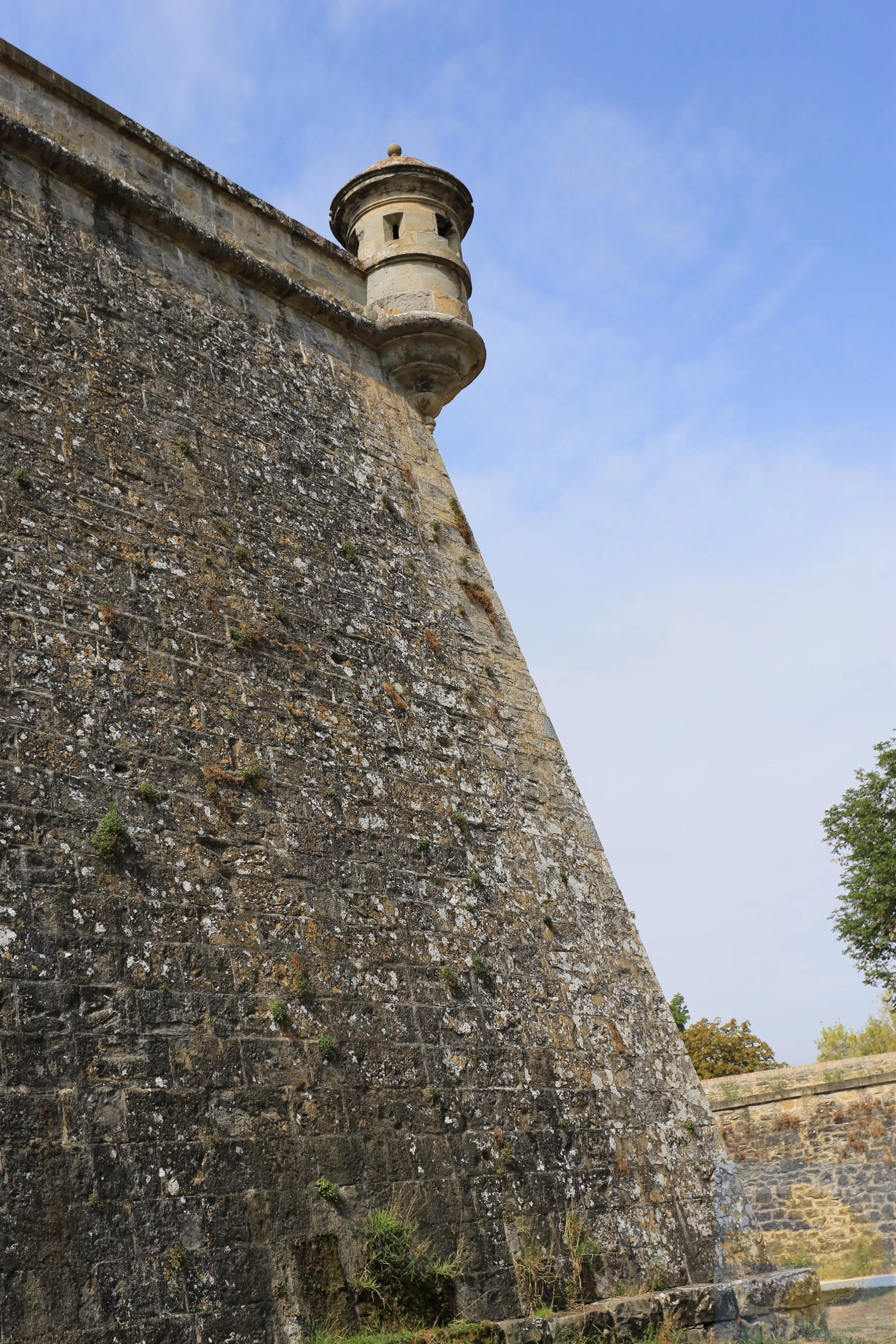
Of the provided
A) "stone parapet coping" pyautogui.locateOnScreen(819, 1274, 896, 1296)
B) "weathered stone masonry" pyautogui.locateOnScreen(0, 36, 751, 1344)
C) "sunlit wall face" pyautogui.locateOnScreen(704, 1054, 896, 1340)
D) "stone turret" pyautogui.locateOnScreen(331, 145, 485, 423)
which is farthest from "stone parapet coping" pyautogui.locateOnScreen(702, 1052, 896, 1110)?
"stone turret" pyautogui.locateOnScreen(331, 145, 485, 423)

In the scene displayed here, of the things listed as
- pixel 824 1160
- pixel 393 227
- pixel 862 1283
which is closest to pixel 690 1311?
pixel 862 1283

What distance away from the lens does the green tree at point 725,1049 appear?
28609 mm

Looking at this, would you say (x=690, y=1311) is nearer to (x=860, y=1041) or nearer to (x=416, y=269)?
(x=416, y=269)

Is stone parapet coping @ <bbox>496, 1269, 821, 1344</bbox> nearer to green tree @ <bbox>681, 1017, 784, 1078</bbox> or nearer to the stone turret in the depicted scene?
the stone turret

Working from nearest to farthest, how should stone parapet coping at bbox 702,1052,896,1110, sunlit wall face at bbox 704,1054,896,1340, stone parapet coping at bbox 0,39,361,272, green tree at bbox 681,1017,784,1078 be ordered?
stone parapet coping at bbox 0,39,361,272 → sunlit wall face at bbox 704,1054,896,1340 → stone parapet coping at bbox 702,1052,896,1110 → green tree at bbox 681,1017,784,1078

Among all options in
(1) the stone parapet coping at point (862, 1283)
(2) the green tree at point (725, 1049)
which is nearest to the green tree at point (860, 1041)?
(2) the green tree at point (725, 1049)

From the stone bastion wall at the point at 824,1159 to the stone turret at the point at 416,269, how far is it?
30.2 ft

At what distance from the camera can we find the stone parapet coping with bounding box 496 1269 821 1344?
4676 mm

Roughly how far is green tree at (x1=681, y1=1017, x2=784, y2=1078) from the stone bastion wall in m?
15.9

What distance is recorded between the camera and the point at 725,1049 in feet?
96.5

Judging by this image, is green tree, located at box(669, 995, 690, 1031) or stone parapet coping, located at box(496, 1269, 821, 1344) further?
green tree, located at box(669, 995, 690, 1031)

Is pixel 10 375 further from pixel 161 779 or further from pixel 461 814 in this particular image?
pixel 461 814

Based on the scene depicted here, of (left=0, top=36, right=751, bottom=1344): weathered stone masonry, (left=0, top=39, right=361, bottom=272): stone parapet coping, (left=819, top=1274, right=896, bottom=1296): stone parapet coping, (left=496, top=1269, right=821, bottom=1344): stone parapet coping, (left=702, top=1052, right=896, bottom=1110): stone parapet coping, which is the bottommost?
(left=819, top=1274, right=896, bottom=1296): stone parapet coping

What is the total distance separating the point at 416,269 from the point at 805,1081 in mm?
10239
